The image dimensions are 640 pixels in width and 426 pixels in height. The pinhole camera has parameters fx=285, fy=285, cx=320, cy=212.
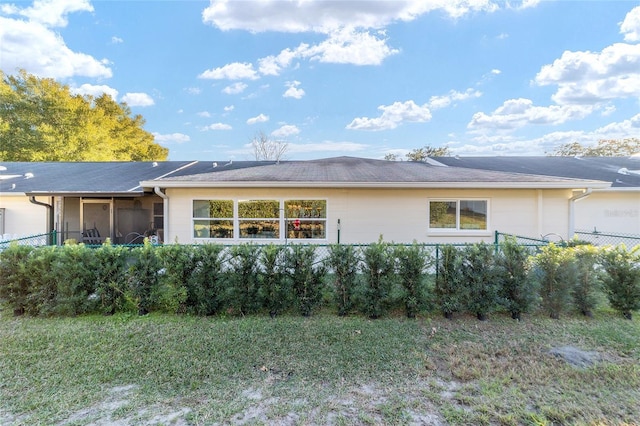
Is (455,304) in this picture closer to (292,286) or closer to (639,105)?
(292,286)

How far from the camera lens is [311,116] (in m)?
20.9

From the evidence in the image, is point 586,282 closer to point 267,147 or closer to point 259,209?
point 259,209

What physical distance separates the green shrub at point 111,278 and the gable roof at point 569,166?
1284 centimetres

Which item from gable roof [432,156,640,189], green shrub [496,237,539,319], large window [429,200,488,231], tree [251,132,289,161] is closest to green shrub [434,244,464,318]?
green shrub [496,237,539,319]

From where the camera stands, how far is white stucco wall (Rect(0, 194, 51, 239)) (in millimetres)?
10039

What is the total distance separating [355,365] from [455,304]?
220 cm

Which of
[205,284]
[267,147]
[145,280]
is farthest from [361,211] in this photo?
[267,147]

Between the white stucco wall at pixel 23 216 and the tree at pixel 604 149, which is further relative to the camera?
the tree at pixel 604 149

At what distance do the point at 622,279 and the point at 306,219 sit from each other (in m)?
6.29

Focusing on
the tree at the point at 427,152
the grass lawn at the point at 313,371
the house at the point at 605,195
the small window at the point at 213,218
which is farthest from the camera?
the tree at the point at 427,152

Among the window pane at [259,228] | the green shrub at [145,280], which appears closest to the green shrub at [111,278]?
the green shrub at [145,280]

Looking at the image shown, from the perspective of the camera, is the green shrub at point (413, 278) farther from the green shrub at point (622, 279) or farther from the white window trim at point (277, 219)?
the white window trim at point (277, 219)

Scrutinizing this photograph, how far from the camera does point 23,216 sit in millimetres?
10156

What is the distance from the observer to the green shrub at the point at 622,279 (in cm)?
461
